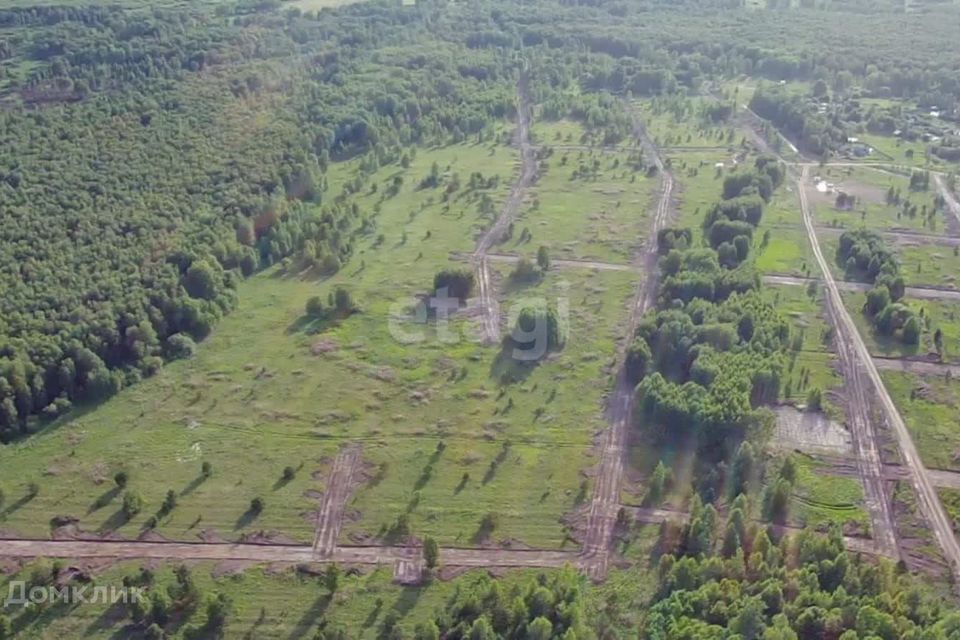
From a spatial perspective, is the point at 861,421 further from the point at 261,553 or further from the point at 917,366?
the point at 261,553

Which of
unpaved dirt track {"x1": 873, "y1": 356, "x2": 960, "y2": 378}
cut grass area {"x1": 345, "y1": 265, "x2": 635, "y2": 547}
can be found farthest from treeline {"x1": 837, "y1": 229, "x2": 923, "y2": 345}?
cut grass area {"x1": 345, "y1": 265, "x2": 635, "y2": 547}

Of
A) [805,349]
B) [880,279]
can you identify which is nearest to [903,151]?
[880,279]

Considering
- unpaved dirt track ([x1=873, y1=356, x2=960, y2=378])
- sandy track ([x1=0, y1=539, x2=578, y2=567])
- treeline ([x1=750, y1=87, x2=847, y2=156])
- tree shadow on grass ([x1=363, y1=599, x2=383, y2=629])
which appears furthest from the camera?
treeline ([x1=750, y1=87, x2=847, y2=156])

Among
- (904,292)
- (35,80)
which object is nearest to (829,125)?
(904,292)

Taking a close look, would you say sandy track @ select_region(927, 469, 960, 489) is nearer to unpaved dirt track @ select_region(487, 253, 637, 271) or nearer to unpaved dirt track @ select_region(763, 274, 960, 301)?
unpaved dirt track @ select_region(763, 274, 960, 301)

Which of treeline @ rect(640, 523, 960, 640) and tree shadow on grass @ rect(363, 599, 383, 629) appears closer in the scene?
treeline @ rect(640, 523, 960, 640)

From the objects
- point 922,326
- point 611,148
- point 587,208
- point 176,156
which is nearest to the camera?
point 922,326

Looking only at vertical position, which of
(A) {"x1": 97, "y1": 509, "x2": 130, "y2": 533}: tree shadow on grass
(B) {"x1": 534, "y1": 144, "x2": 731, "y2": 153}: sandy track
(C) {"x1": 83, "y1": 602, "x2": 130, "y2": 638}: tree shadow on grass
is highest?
(B) {"x1": 534, "y1": 144, "x2": 731, "y2": 153}: sandy track
